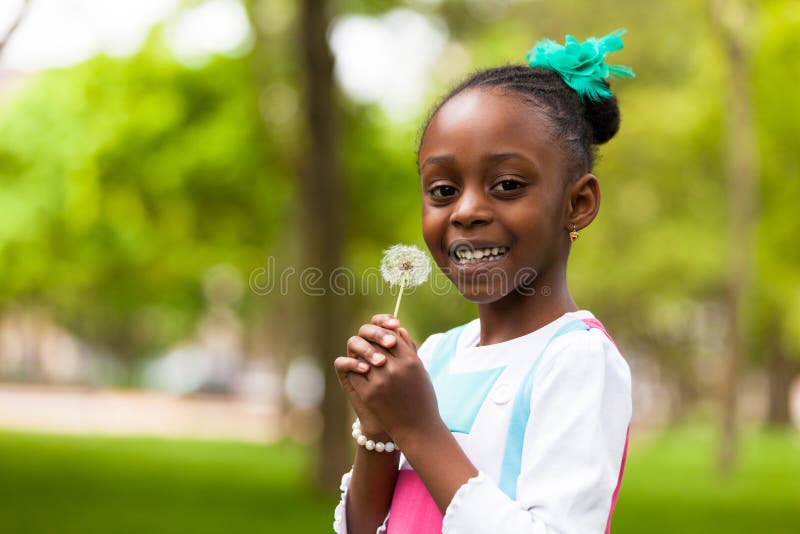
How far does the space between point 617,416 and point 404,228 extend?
15.6 meters

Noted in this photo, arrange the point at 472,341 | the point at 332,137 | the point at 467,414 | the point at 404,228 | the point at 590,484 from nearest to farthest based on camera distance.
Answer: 1. the point at 590,484
2. the point at 467,414
3. the point at 472,341
4. the point at 332,137
5. the point at 404,228

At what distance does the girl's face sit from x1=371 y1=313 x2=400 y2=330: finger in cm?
22

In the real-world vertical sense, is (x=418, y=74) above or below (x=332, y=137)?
above

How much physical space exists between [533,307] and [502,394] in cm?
21

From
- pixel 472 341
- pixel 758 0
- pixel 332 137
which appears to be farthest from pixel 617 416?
pixel 758 0

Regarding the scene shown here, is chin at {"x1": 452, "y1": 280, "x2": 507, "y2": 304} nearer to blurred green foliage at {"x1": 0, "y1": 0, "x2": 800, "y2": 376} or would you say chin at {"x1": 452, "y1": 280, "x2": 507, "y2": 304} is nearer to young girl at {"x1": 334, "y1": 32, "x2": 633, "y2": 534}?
young girl at {"x1": 334, "y1": 32, "x2": 633, "y2": 534}

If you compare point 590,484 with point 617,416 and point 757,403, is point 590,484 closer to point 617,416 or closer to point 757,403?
point 617,416

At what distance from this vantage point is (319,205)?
35.0 ft

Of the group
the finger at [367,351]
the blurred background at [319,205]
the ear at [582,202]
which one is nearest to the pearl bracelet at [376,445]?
the finger at [367,351]

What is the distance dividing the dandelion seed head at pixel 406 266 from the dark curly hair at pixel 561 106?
0.24m

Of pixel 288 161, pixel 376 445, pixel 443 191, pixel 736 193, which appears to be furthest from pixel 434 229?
pixel 288 161

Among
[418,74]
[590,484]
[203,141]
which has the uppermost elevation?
[418,74]

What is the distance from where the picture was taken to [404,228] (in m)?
17.2

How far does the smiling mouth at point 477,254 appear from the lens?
1771mm
